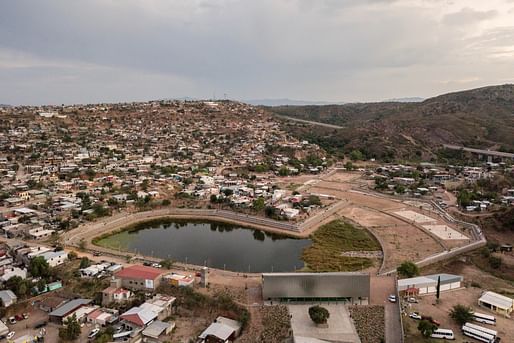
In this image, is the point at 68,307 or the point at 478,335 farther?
the point at 68,307

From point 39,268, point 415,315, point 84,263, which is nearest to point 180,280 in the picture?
point 84,263

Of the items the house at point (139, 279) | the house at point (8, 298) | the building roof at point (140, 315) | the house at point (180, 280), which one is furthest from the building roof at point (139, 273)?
the house at point (8, 298)

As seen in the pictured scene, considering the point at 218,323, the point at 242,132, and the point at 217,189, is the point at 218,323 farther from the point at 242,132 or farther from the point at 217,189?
the point at 242,132

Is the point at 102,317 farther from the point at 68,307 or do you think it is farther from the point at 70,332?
the point at 68,307

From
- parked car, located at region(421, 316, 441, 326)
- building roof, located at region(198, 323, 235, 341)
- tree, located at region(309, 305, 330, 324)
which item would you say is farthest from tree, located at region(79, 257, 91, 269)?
parked car, located at region(421, 316, 441, 326)

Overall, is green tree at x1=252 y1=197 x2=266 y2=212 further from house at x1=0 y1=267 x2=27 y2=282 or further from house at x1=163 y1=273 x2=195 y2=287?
house at x1=0 y1=267 x2=27 y2=282

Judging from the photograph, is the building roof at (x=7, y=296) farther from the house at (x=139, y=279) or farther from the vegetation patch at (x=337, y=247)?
the vegetation patch at (x=337, y=247)

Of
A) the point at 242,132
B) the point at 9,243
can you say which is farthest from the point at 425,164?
the point at 9,243
